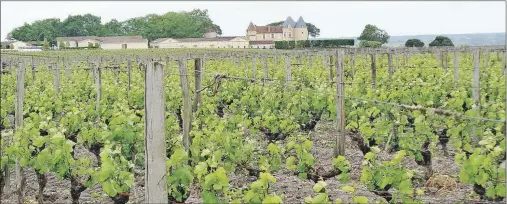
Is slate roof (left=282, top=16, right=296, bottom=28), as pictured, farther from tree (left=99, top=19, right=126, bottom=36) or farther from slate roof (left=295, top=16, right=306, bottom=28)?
tree (left=99, top=19, right=126, bottom=36)

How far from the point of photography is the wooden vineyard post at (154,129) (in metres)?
4.50

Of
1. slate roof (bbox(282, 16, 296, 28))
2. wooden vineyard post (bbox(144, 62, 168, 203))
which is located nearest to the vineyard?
wooden vineyard post (bbox(144, 62, 168, 203))

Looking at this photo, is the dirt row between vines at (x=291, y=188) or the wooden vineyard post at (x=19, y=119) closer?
the wooden vineyard post at (x=19, y=119)

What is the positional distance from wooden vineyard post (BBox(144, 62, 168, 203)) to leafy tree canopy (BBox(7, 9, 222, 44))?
8237 centimetres

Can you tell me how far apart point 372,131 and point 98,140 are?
345cm

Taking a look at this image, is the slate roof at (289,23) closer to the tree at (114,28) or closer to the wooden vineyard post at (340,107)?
the tree at (114,28)

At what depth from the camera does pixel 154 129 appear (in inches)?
178

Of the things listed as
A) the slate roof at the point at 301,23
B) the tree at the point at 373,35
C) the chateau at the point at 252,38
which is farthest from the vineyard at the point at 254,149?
the slate roof at the point at 301,23

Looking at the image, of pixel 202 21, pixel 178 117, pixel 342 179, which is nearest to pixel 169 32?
pixel 202 21

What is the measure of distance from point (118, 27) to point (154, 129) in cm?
9615

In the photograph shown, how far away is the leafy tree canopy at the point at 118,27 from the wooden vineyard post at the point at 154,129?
82374mm

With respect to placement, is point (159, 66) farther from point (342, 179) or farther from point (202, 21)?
point (202, 21)

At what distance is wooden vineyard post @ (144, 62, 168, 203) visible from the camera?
450cm

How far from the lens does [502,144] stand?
5.73 metres
